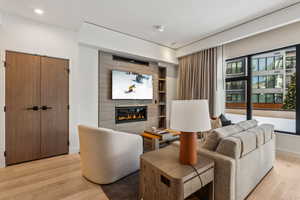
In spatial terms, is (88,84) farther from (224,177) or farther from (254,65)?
(254,65)

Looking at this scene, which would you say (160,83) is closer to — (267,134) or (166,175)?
(267,134)

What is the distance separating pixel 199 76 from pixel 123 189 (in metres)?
3.50

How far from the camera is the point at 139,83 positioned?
4.14 metres

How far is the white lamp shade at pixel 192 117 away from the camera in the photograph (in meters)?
1.28

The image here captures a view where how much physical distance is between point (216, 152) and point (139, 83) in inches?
116

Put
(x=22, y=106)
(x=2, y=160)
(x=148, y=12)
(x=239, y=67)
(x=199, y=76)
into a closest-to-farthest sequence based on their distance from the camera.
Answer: (x=2, y=160) < (x=22, y=106) < (x=148, y=12) < (x=239, y=67) < (x=199, y=76)

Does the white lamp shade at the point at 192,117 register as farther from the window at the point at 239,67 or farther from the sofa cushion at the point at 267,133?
the window at the point at 239,67

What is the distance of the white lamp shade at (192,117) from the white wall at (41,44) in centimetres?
256

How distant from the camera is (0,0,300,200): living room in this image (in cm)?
149

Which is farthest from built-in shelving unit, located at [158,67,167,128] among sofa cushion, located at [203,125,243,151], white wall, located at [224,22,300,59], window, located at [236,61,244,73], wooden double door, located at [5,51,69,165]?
sofa cushion, located at [203,125,243,151]

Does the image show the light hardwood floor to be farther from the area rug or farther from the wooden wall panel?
the wooden wall panel

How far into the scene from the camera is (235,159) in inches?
56.4

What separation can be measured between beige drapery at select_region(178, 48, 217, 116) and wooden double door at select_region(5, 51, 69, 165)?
3.29 metres

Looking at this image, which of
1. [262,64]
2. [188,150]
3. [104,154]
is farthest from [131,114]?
[262,64]
